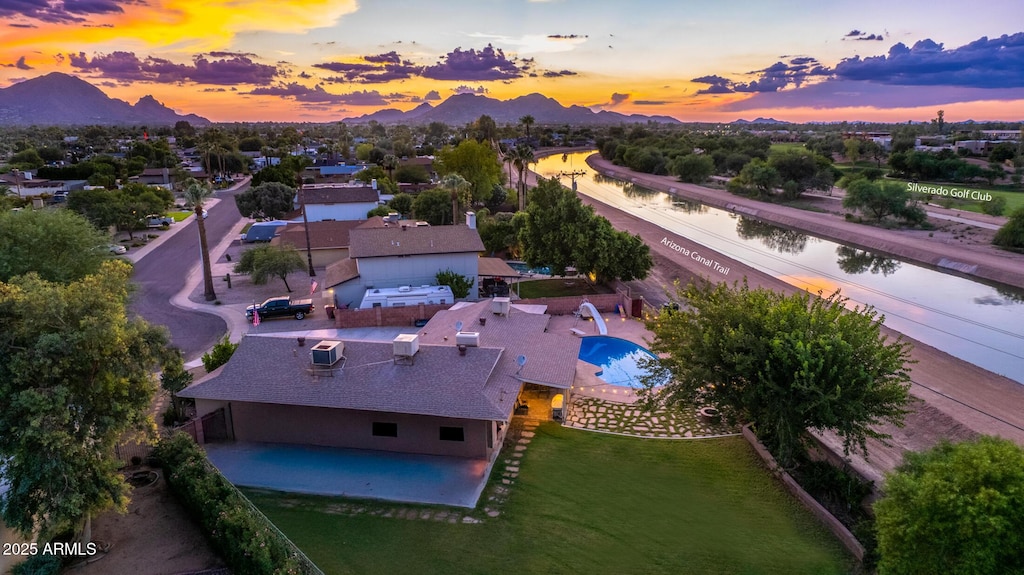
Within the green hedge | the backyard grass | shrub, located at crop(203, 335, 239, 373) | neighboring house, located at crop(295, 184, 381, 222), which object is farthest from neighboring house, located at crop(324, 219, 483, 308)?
neighboring house, located at crop(295, 184, 381, 222)

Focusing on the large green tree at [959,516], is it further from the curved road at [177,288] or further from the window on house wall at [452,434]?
the curved road at [177,288]

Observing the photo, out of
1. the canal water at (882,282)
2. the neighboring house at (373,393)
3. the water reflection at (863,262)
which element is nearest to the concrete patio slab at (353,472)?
the neighboring house at (373,393)

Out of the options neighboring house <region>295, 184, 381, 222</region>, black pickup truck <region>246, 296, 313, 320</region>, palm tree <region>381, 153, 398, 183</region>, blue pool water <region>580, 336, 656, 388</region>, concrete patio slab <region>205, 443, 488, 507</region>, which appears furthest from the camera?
palm tree <region>381, 153, 398, 183</region>

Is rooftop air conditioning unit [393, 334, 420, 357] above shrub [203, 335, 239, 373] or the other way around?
above

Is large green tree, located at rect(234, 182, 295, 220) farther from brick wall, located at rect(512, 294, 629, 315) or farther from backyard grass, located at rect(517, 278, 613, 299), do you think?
brick wall, located at rect(512, 294, 629, 315)

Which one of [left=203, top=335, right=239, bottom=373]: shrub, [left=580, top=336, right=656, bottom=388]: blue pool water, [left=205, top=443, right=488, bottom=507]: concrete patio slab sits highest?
[left=203, top=335, right=239, bottom=373]: shrub

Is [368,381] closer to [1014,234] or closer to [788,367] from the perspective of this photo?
[788,367]

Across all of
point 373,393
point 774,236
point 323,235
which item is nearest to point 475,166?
point 323,235
